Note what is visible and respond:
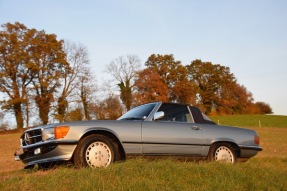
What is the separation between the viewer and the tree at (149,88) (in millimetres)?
57250

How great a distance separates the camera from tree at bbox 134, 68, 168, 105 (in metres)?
57.2

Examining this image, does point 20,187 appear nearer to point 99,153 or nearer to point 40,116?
point 99,153

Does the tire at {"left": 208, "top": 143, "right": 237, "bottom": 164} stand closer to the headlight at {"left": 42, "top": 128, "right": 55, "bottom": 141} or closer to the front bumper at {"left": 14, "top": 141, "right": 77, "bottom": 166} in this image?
the front bumper at {"left": 14, "top": 141, "right": 77, "bottom": 166}

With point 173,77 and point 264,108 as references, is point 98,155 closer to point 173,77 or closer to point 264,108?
point 173,77

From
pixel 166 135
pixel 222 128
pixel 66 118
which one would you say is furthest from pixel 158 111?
pixel 66 118

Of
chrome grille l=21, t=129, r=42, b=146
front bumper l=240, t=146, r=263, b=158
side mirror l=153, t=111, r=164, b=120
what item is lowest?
front bumper l=240, t=146, r=263, b=158

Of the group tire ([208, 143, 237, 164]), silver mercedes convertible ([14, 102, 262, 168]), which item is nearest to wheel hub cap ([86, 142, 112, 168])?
silver mercedes convertible ([14, 102, 262, 168])

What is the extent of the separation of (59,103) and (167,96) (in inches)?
890

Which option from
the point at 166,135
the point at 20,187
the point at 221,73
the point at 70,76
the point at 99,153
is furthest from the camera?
the point at 221,73

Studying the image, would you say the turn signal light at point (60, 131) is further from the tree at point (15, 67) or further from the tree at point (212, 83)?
the tree at point (212, 83)

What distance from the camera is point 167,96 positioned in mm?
61344

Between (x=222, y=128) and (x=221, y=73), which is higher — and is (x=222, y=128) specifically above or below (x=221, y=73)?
below

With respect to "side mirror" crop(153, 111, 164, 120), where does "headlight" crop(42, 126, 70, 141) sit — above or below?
below

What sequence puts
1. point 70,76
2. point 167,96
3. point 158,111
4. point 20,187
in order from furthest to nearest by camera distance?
1. point 167,96
2. point 70,76
3. point 158,111
4. point 20,187
